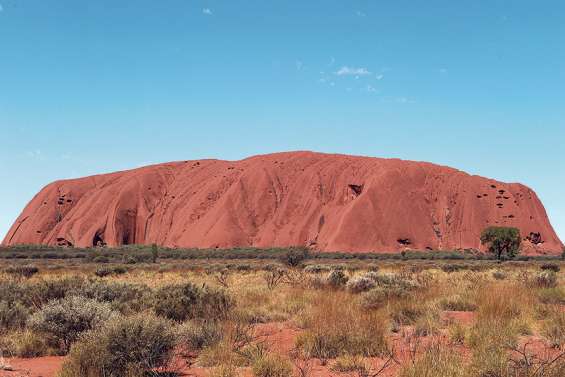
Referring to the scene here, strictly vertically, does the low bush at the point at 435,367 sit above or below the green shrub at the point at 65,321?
above

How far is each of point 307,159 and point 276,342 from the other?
92191 millimetres

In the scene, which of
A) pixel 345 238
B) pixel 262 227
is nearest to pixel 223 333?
pixel 345 238

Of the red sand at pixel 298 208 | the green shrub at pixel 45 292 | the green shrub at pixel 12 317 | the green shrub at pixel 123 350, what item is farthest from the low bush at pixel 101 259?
the green shrub at pixel 123 350

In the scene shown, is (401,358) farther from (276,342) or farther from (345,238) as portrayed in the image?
(345,238)

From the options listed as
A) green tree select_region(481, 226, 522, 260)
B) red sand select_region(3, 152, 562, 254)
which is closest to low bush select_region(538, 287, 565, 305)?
green tree select_region(481, 226, 522, 260)

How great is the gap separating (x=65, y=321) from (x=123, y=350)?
2.80 meters

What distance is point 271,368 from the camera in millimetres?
6391

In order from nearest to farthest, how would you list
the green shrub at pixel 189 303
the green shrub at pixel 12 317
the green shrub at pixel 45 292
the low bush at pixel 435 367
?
the low bush at pixel 435 367
the green shrub at pixel 12 317
the green shrub at pixel 189 303
the green shrub at pixel 45 292

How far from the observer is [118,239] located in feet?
307

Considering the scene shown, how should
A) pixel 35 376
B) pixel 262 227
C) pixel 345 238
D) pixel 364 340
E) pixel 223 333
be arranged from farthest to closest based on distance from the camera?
pixel 262 227 < pixel 345 238 < pixel 223 333 < pixel 364 340 < pixel 35 376

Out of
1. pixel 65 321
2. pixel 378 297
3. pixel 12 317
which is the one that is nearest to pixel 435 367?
pixel 65 321

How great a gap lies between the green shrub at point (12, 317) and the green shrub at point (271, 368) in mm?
6185

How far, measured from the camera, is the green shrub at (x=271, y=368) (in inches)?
249

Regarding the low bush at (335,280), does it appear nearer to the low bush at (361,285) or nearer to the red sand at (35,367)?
the low bush at (361,285)
